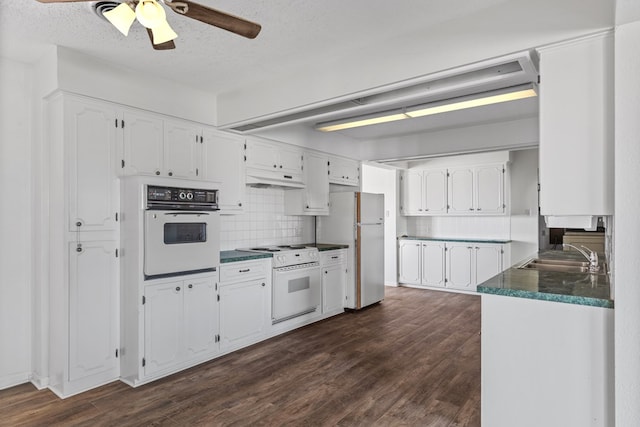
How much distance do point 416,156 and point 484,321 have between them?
3622 millimetres

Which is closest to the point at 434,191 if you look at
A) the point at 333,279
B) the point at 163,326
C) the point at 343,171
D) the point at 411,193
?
the point at 411,193

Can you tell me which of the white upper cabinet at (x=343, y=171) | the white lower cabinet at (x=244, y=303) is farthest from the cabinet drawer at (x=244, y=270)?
the white upper cabinet at (x=343, y=171)

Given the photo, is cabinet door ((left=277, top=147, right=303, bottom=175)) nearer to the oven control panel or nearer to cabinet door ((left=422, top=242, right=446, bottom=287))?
the oven control panel

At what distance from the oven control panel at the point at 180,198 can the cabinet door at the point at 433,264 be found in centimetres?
450

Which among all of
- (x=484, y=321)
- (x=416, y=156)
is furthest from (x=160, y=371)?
(x=416, y=156)

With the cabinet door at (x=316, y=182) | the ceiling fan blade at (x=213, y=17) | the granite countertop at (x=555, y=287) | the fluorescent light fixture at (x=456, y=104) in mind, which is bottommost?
the granite countertop at (x=555, y=287)

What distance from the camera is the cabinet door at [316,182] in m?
5.12

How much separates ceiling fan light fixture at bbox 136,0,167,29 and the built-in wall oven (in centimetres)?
156

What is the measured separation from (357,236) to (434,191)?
2.37 m

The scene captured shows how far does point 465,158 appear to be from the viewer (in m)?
6.74

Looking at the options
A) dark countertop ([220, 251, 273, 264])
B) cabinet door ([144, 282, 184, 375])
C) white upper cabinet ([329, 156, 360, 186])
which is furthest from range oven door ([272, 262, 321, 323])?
white upper cabinet ([329, 156, 360, 186])

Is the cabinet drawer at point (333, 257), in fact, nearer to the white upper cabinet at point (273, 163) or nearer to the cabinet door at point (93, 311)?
the white upper cabinet at point (273, 163)

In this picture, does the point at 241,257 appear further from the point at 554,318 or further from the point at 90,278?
the point at 554,318

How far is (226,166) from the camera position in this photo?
4.11 metres
